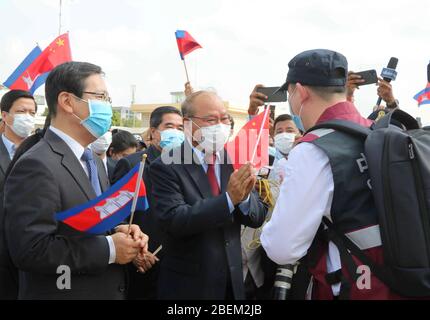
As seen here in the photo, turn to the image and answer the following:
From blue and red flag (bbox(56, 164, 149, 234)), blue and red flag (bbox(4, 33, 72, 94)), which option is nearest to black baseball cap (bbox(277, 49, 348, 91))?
blue and red flag (bbox(56, 164, 149, 234))

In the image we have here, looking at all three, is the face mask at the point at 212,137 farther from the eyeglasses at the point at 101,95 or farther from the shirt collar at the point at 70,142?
the shirt collar at the point at 70,142

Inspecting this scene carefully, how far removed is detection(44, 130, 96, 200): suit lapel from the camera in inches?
92.8

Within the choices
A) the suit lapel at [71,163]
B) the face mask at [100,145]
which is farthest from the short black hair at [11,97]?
the suit lapel at [71,163]

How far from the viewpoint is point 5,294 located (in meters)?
3.02

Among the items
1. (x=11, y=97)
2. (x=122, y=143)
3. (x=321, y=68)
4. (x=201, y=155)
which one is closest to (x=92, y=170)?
(x=201, y=155)

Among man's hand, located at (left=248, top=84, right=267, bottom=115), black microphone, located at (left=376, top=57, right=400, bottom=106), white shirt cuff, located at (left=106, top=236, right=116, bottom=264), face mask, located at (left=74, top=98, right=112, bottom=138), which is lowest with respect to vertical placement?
white shirt cuff, located at (left=106, top=236, right=116, bottom=264)

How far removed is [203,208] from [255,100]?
4.64 ft

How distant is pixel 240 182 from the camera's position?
9.00 ft

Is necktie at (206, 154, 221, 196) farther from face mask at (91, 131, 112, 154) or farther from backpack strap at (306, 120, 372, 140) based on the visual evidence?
face mask at (91, 131, 112, 154)

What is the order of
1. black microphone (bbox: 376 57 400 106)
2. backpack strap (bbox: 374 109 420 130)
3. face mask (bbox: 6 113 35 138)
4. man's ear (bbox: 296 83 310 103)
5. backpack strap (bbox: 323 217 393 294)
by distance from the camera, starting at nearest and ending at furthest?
1. backpack strap (bbox: 323 217 393 294)
2. backpack strap (bbox: 374 109 420 130)
3. man's ear (bbox: 296 83 310 103)
4. black microphone (bbox: 376 57 400 106)
5. face mask (bbox: 6 113 35 138)

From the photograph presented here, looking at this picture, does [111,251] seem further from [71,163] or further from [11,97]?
[11,97]

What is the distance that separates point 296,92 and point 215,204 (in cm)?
89

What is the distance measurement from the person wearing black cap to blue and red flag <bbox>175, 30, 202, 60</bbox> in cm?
389
